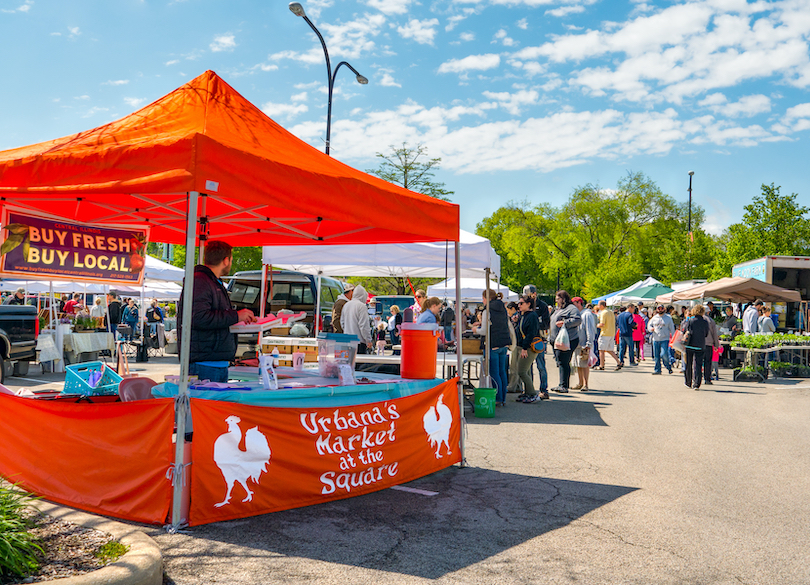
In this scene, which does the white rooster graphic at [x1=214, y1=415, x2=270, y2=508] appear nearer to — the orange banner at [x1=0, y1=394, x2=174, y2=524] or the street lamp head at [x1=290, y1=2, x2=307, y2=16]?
the orange banner at [x1=0, y1=394, x2=174, y2=524]

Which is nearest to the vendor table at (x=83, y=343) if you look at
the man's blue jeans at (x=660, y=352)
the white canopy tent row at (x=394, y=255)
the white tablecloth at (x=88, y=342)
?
the white tablecloth at (x=88, y=342)

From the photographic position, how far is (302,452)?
5262 mm

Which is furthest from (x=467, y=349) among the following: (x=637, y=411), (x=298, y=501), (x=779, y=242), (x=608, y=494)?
(x=779, y=242)

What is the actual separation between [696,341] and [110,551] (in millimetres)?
13596

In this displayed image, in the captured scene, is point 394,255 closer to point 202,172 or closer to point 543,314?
point 543,314

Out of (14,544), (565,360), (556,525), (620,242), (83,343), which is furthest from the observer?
(620,242)

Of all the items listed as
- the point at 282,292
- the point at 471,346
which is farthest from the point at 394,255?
the point at 282,292

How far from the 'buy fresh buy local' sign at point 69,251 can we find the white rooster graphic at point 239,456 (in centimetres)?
270

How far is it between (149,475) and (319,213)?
7.68 feet

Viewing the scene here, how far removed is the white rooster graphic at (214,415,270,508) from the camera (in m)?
4.77

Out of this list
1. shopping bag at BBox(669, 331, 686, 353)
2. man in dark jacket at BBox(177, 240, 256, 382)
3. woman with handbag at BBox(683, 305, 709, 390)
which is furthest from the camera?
shopping bag at BBox(669, 331, 686, 353)

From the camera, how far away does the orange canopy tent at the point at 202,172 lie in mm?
4676

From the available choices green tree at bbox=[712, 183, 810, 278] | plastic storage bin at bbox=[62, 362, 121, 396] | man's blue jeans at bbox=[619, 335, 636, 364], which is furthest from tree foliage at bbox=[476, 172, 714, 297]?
plastic storage bin at bbox=[62, 362, 121, 396]

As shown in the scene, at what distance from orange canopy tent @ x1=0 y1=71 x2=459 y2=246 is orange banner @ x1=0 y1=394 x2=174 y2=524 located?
162 centimetres
